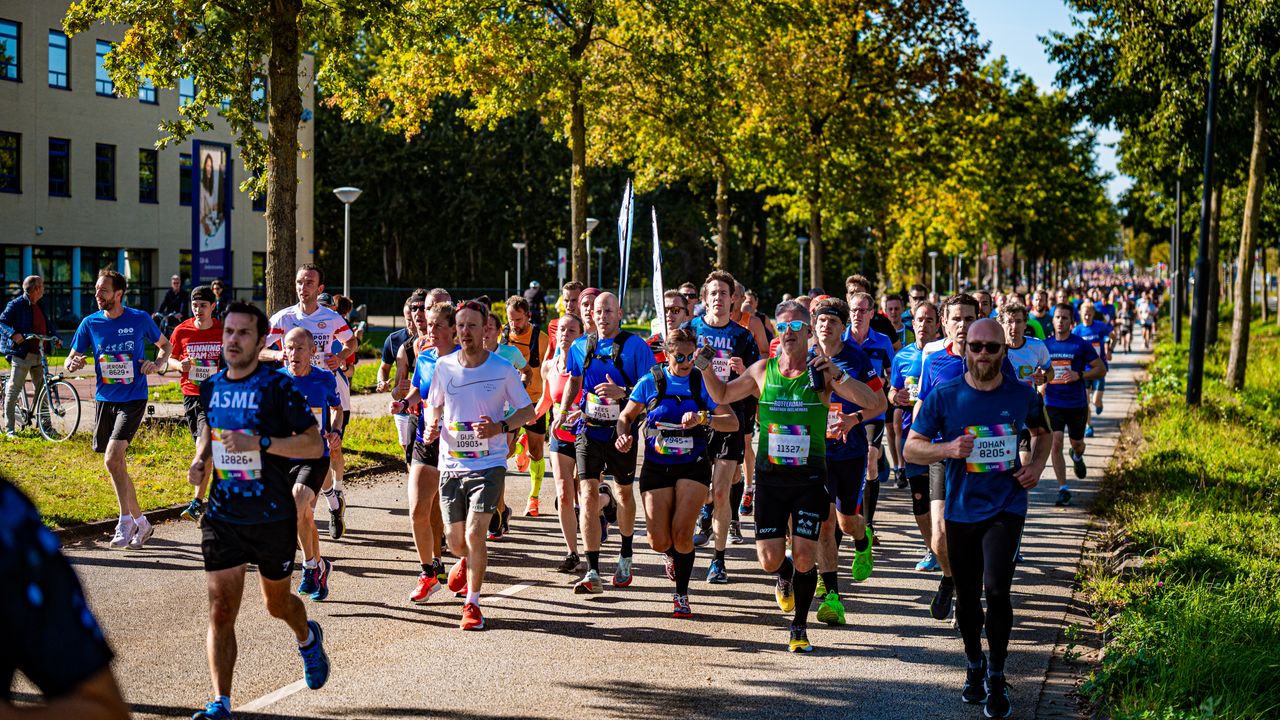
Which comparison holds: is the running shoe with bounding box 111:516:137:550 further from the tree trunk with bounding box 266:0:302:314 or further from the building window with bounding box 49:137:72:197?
the building window with bounding box 49:137:72:197

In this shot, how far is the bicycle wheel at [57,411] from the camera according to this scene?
15.0 metres

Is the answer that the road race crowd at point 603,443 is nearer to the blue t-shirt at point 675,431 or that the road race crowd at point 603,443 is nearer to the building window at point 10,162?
the blue t-shirt at point 675,431

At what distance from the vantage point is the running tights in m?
6.14

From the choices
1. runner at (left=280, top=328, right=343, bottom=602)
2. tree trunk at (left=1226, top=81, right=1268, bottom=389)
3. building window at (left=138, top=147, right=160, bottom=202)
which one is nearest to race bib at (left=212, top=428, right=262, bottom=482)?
runner at (left=280, top=328, right=343, bottom=602)

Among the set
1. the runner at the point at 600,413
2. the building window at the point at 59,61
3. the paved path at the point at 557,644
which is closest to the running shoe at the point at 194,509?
the paved path at the point at 557,644

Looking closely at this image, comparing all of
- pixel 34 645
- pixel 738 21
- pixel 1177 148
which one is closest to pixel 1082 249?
pixel 1177 148

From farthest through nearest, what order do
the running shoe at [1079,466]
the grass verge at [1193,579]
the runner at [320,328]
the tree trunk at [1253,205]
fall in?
the tree trunk at [1253,205]
the running shoe at [1079,466]
the runner at [320,328]
the grass verge at [1193,579]

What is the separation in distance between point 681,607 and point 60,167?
3726 centimetres

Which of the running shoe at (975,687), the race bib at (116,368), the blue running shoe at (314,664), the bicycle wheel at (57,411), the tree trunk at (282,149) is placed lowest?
the running shoe at (975,687)

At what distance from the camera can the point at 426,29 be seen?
1546cm

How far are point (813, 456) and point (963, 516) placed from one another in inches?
48.9

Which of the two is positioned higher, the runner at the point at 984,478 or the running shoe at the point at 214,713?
the runner at the point at 984,478

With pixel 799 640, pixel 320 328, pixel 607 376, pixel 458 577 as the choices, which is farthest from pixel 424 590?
pixel 320 328

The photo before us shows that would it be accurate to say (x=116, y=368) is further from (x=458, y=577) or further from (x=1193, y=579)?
(x=1193, y=579)
